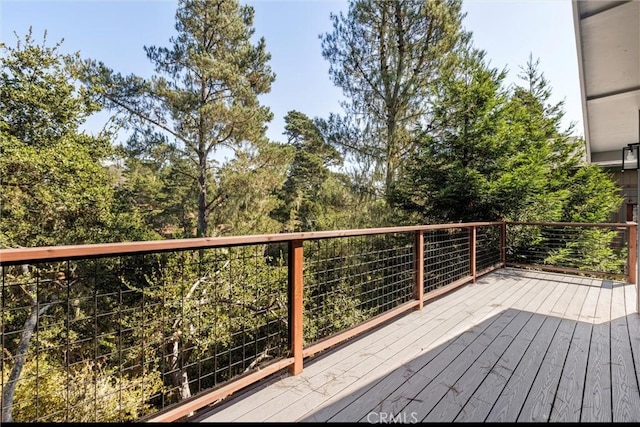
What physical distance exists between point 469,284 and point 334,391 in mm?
3357

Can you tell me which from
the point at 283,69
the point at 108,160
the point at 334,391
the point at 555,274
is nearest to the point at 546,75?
the point at 555,274

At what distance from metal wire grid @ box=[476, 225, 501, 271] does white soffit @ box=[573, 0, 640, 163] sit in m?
2.20

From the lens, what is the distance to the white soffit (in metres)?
2.85

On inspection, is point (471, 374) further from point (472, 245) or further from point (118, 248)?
point (472, 245)

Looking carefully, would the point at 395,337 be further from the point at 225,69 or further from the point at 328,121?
the point at 225,69

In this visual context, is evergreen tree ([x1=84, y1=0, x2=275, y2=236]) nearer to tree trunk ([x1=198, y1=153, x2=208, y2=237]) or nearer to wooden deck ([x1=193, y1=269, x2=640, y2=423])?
tree trunk ([x1=198, y1=153, x2=208, y2=237])

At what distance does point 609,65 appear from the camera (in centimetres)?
343

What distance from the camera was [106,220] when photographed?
27.5 feet

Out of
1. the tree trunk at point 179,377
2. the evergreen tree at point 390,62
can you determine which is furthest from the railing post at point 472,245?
the evergreen tree at point 390,62

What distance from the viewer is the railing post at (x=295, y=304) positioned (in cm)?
200

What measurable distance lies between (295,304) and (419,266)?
5.72 feet

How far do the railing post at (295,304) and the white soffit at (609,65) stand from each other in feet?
11.7

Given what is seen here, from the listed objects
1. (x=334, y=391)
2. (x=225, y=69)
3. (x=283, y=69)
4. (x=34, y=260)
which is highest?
(x=283, y=69)

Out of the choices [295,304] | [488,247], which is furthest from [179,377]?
[488,247]
